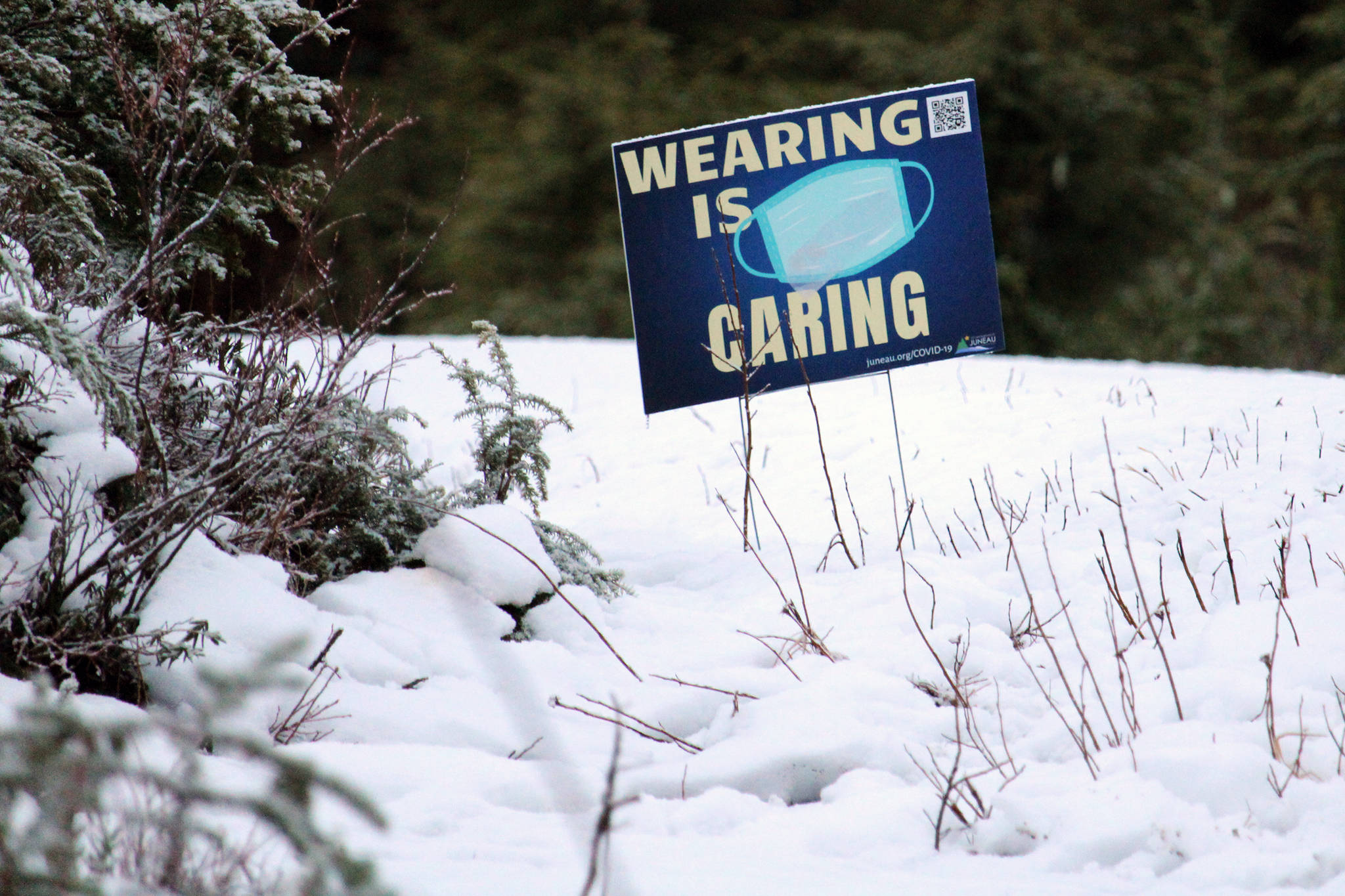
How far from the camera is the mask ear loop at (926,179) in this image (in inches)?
174

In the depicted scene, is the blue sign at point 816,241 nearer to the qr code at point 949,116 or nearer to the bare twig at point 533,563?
the qr code at point 949,116

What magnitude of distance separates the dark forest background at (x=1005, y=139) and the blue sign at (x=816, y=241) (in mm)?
7972

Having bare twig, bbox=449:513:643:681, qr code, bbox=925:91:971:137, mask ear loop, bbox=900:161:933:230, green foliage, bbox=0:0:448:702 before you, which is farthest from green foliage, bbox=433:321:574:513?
qr code, bbox=925:91:971:137

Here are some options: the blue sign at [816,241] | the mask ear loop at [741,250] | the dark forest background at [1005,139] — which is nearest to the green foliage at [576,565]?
the blue sign at [816,241]

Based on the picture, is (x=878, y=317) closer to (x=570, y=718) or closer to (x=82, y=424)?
(x=570, y=718)

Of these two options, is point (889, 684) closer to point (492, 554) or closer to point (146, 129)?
point (492, 554)

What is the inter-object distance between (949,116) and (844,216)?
0.58 metres

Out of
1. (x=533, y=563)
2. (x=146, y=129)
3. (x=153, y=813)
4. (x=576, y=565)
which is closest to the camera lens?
(x=153, y=813)

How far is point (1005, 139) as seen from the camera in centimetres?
1427

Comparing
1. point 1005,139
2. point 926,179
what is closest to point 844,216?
point 926,179

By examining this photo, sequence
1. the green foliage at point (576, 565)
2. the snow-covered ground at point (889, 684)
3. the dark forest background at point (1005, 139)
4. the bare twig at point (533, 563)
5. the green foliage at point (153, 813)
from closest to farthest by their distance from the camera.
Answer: the green foliage at point (153, 813), the snow-covered ground at point (889, 684), the bare twig at point (533, 563), the green foliage at point (576, 565), the dark forest background at point (1005, 139)

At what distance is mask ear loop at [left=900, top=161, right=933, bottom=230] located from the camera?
442 centimetres

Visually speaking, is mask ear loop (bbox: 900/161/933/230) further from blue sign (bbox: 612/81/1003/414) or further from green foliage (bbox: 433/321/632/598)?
green foliage (bbox: 433/321/632/598)

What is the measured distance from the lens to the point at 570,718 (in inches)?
118
